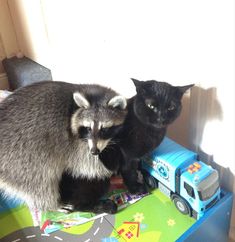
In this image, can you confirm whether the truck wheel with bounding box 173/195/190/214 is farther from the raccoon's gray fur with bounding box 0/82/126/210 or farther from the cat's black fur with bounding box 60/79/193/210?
the raccoon's gray fur with bounding box 0/82/126/210

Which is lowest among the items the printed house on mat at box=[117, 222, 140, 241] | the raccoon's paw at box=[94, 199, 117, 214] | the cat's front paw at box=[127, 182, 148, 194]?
the printed house on mat at box=[117, 222, 140, 241]

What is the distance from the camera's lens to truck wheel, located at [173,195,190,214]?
918 millimetres

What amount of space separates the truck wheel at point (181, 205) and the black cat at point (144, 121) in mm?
134

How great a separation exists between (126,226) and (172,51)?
1.97 feet

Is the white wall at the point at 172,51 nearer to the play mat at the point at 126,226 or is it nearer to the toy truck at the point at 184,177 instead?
the toy truck at the point at 184,177

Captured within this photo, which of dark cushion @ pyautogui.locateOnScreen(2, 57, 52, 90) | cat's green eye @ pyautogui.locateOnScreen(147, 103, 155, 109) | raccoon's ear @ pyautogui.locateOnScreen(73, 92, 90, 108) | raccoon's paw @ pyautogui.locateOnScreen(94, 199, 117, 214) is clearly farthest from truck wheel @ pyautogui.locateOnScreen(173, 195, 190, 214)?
dark cushion @ pyautogui.locateOnScreen(2, 57, 52, 90)

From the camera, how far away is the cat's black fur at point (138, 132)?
84cm

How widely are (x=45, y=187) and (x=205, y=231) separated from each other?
0.54m

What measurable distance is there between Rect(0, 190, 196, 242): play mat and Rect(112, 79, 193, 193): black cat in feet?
0.26

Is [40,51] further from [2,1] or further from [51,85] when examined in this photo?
[51,85]

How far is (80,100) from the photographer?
2.85ft

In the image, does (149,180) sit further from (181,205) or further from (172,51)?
(172,51)

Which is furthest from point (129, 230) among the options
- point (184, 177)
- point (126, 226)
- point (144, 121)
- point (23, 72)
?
point (23, 72)

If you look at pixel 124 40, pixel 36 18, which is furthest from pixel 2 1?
pixel 124 40
